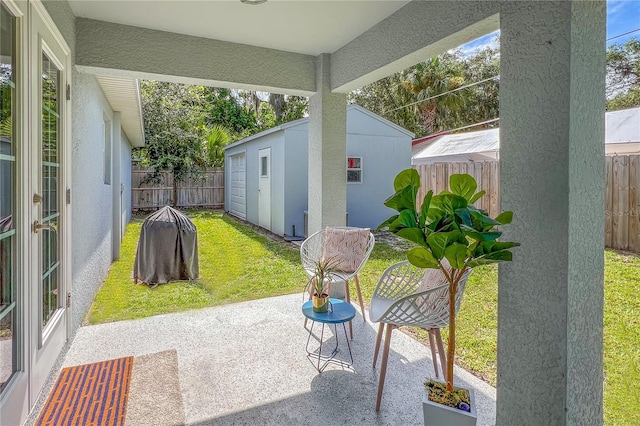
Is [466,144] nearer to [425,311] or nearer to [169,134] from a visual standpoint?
[425,311]

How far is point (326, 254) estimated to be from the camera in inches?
152

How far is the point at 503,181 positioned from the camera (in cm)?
207

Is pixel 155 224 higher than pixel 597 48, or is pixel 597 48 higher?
pixel 597 48

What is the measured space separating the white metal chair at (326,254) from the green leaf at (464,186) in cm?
175

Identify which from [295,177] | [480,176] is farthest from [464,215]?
[480,176]

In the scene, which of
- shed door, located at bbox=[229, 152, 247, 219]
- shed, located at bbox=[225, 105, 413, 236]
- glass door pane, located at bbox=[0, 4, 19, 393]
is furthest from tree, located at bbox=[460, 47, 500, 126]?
glass door pane, located at bbox=[0, 4, 19, 393]

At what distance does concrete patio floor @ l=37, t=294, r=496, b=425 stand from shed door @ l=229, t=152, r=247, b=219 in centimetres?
826

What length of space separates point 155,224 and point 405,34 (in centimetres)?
417

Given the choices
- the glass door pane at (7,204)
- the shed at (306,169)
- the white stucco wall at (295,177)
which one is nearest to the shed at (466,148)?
the shed at (306,169)

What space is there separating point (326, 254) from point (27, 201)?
2588mm

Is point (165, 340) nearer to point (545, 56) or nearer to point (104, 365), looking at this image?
point (104, 365)

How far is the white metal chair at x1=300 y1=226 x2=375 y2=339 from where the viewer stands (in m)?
3.49

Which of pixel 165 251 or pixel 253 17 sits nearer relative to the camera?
pixel 253 17

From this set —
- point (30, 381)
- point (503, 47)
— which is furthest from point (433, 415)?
point (30, 381)
